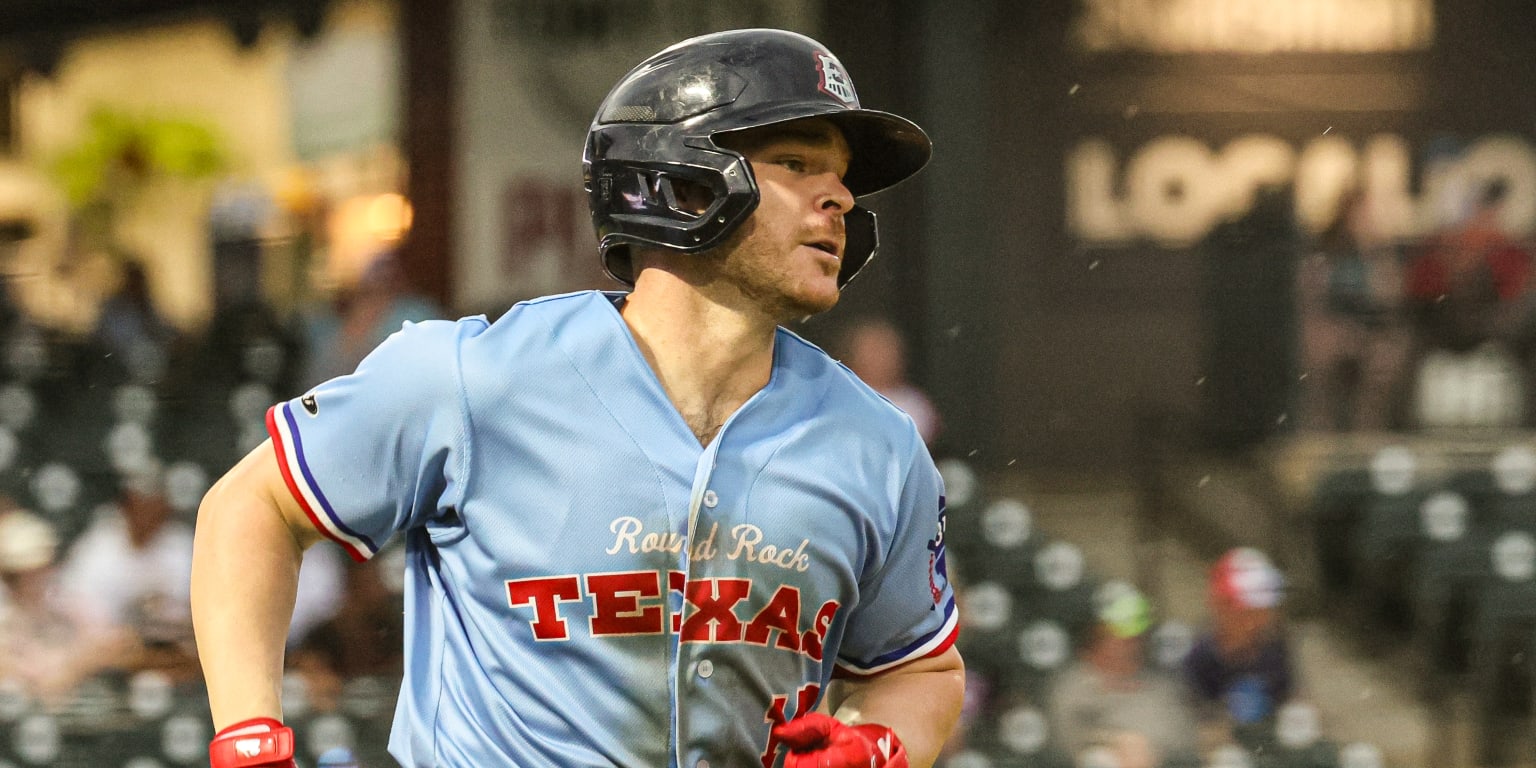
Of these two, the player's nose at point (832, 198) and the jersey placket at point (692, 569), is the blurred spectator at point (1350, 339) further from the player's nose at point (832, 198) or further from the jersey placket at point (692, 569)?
the jersey placket at point (692, 569)

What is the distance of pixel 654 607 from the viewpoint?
8.90 ft

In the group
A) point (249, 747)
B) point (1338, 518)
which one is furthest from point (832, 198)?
point (1338, 518)

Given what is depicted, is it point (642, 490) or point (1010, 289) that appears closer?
point (642, 490)

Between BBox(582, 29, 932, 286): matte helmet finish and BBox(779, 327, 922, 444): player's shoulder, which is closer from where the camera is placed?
BBox(582, 29, 932, 286): matte helmet finish

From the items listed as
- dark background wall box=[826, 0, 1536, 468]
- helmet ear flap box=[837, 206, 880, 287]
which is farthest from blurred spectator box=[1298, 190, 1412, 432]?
helmet ear flap box=[837, 206, 880, 287]

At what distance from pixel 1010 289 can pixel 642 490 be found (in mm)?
9721

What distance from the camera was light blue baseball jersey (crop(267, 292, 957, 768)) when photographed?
8.79 feet

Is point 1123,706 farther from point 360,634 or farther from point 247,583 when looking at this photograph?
point 247,583

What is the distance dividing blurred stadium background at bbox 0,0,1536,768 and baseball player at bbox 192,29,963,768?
172 inches

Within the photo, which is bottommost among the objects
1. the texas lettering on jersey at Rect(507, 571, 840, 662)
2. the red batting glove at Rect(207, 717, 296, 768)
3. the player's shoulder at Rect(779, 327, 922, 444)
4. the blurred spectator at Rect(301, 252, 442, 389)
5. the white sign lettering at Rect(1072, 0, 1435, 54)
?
the blurred spectator at Rect(301, 252, 442, 389)

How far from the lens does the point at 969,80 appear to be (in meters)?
11.3

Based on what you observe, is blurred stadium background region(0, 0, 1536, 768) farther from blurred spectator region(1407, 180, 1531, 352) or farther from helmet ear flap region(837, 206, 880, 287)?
helmet ear flap region(837, 206, 880, 287)

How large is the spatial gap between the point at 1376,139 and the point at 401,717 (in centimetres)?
1080

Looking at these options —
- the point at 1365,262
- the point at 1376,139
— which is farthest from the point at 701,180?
the point at 1376,139
